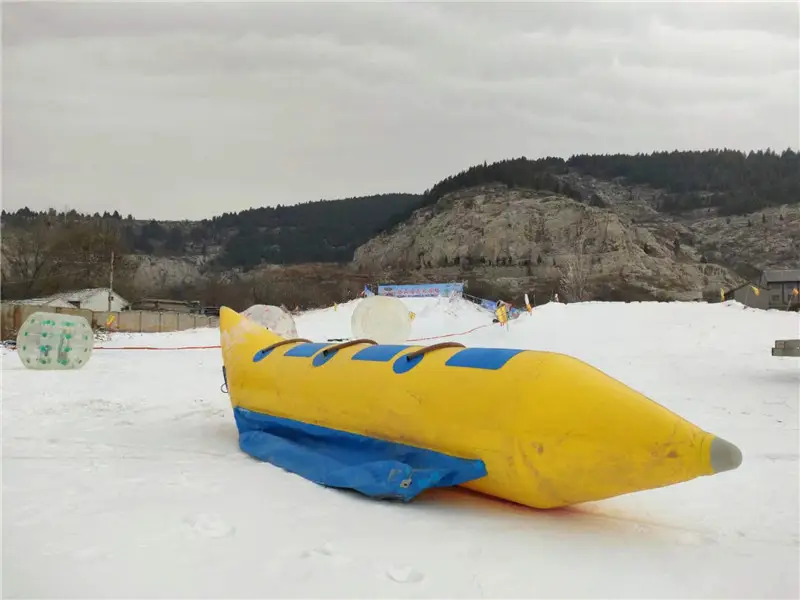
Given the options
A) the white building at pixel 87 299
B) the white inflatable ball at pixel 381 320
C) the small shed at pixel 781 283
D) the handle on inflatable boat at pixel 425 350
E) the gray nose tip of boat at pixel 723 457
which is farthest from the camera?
the small shed at pixel 781 283

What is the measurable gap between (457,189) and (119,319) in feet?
324

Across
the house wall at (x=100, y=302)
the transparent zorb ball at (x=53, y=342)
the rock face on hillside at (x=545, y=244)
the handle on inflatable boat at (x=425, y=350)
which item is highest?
the rock face on hillside at (x=545, y=244)

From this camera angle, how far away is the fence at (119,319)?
60.2ft

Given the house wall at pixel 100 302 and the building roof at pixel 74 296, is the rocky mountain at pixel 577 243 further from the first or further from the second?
the building roof at pixel 74 296

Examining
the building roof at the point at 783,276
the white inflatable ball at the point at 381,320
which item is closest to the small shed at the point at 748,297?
the building roof at the point at 783,276

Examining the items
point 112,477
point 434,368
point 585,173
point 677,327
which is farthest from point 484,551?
point 585,173

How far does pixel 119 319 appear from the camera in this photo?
80.0 ft

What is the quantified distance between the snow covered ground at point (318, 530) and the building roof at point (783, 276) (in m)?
50.3

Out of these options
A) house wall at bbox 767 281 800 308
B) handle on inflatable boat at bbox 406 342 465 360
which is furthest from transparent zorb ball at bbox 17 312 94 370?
house wall at bbox 767 281 800 308

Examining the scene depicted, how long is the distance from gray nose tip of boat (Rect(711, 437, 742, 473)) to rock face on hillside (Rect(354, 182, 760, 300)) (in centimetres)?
7350

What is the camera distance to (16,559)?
2.23m

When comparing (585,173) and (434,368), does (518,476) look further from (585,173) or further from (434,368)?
(585,173)

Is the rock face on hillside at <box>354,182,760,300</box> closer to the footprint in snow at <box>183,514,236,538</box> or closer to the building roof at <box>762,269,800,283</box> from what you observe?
the building roof at <box>762,269,800,283</box>

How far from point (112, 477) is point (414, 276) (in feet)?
272
